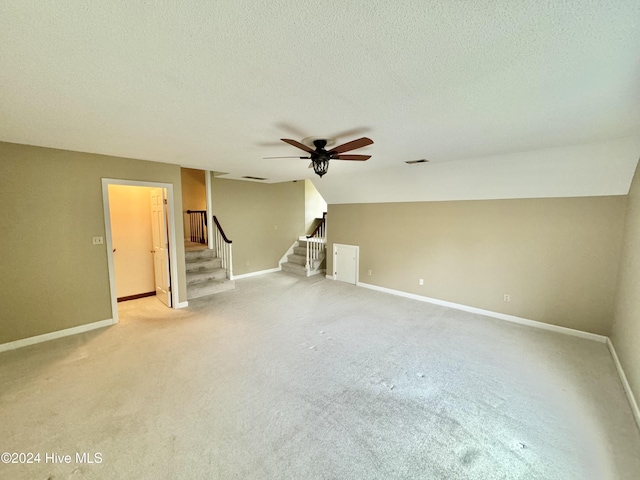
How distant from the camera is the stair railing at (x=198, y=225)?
6320mm

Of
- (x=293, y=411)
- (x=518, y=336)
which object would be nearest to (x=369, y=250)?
(x=518, y=336)

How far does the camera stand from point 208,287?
5.12m

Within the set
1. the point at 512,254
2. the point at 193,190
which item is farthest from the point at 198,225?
the point at 512,254

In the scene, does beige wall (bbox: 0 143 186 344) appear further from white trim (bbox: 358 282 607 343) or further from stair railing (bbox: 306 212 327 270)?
white trim (bbox: 358 282 607 343)

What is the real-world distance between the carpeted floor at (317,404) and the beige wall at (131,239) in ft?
4.70

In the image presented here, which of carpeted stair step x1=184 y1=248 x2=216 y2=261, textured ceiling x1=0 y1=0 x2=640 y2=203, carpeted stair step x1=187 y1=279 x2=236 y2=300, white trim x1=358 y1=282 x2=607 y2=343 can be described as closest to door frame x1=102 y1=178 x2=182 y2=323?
carpeted stair step x1=187 y1=279 x2=236 y2=300

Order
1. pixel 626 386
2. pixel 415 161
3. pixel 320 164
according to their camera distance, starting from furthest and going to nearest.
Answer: pixel 415 161 → pixel 320 164 → pixel 626 386

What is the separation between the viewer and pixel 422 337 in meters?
3.41

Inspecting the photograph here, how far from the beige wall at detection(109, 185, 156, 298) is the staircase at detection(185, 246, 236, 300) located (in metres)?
0.77

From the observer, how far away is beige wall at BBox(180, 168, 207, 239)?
6.77m

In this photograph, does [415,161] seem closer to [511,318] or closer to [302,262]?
[511,318]

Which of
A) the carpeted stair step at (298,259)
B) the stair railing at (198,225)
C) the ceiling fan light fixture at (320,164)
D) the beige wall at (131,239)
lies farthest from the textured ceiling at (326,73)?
the carpeted stair step at (298,259)

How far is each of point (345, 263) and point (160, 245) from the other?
4001 millimetres

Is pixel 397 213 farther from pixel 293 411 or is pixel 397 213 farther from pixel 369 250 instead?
pixel 293 411
